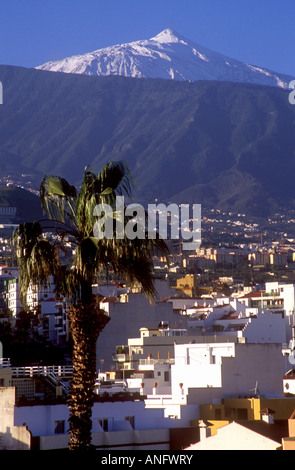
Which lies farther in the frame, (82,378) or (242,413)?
(242,413)

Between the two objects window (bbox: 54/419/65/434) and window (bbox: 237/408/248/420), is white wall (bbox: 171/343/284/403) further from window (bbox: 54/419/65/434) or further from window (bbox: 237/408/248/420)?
window (bbox: 54/419/65/434)

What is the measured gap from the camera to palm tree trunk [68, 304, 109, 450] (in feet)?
66.8

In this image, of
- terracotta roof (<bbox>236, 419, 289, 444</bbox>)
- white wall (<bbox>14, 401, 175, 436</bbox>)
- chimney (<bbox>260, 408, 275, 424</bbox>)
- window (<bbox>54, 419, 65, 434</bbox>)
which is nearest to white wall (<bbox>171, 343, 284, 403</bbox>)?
chimney (<bbox>260, 408, 275, 424</bbox>)

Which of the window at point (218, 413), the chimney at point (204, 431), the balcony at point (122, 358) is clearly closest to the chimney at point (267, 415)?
the chimney at point (204, 431)

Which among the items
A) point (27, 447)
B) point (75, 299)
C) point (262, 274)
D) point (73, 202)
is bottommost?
point (27, 447)

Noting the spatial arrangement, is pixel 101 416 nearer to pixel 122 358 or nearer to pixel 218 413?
pixel 218 413

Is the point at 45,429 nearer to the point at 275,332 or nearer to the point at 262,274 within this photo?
the point at 275,332

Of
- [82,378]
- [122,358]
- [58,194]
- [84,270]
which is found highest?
[58,194]

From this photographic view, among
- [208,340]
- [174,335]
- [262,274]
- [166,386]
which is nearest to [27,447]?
[166,386]

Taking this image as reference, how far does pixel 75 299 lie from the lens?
2066 centimetres

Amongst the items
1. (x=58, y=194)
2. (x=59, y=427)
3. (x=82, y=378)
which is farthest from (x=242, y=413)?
(x=82, y=378)

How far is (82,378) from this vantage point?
67.1 ft

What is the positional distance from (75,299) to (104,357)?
5211 cm
